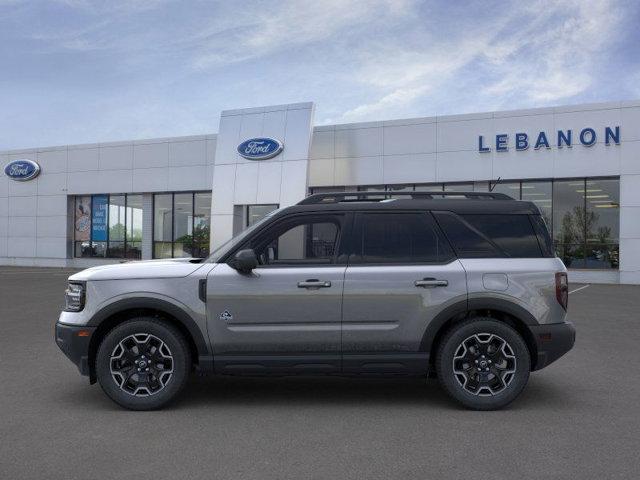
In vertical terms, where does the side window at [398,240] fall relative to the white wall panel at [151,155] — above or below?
below

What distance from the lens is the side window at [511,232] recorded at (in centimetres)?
544

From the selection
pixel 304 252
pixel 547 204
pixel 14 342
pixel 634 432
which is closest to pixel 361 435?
pixel 304 252

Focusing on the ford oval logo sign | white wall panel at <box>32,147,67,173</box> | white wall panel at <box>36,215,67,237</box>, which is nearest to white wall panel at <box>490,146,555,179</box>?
the ford oval logo sign

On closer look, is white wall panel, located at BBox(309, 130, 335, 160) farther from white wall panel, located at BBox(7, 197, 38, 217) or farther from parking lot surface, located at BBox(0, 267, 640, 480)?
parking lot surface, located at BBox(0, 267, 640, 480)

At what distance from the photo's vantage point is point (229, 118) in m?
26.6

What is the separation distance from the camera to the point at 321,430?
4719 mm

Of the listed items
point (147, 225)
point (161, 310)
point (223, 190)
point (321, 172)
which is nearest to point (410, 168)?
point (321, 172)

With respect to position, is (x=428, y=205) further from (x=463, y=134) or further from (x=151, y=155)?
(x=151, y=155)

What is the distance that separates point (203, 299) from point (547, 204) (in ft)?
66.8

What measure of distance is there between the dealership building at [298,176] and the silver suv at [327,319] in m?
16.7

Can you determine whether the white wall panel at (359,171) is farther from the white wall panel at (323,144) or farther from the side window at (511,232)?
the side window at (511,232)

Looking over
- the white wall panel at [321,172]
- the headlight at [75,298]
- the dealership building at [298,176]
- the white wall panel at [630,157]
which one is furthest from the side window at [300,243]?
the white wall panel at [321,172]

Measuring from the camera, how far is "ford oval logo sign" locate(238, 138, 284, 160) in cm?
2508

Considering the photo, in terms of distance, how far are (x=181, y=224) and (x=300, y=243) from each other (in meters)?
25.0
